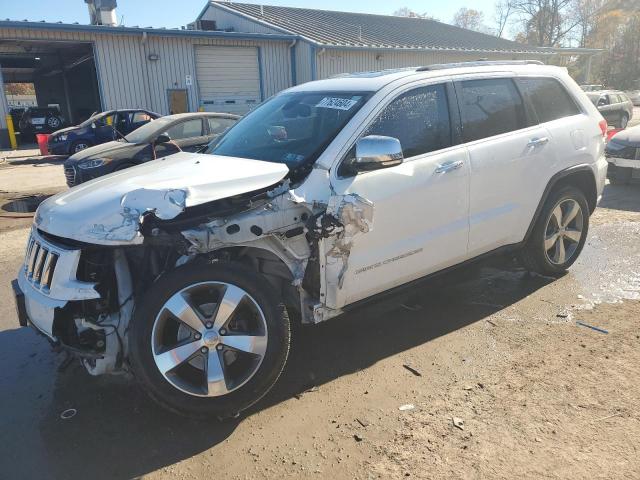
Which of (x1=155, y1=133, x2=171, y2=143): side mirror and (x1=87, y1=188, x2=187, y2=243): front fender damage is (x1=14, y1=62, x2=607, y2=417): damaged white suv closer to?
(x1=87, y1=188, x2=187, y2=243): front fender damage

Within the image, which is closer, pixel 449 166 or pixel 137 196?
pixel 137 196

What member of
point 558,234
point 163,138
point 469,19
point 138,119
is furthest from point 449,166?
point 469,19

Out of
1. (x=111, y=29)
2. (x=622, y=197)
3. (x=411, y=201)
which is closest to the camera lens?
(x=411, y=201)

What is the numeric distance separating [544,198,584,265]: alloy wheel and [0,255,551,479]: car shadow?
32 centimetres

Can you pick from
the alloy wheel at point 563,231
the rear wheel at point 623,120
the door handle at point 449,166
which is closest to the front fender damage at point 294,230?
the door handle at point 449,166

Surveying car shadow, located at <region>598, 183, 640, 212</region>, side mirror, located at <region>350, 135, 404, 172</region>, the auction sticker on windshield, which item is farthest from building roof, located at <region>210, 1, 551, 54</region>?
side mirror, located at <region>350, 135, 404, 172</region>

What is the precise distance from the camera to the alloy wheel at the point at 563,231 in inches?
185

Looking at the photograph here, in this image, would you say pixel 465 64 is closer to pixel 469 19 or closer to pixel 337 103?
pixel 337 103

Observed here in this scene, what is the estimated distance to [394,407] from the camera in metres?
3.03

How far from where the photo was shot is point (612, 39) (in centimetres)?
6381

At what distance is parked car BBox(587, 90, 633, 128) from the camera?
20.6 m

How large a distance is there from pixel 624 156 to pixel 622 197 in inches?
36.7

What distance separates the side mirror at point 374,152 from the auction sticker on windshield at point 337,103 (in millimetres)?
443

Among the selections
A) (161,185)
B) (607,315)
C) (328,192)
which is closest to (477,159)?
(328,192)
